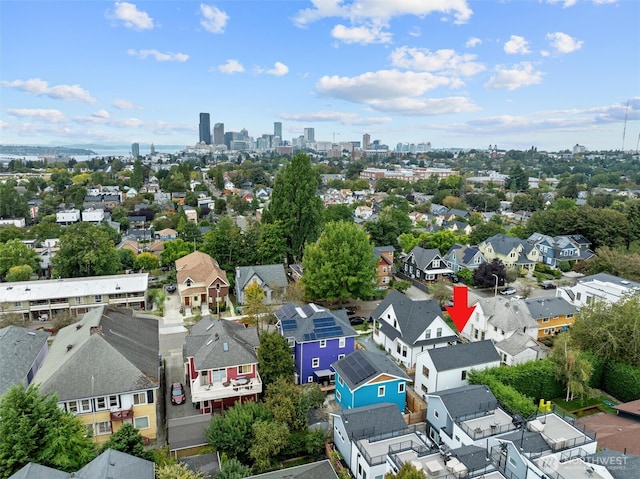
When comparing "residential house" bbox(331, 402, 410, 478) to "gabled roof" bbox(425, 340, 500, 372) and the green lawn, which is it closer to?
"gabled roof" bbox(425, 340, 500, 372)

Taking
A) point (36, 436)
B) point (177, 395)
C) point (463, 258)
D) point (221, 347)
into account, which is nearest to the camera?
point (36, 436)

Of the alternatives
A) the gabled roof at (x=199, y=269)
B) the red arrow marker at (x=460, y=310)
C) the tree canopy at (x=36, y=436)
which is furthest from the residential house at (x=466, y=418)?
the gabled roof at (x=199, y=269)

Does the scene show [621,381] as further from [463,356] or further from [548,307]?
[463,356]

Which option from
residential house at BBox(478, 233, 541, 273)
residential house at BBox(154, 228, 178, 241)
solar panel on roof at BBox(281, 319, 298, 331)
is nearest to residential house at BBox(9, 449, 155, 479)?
solar panel on roof at BBox(281, 319, 298, 331)

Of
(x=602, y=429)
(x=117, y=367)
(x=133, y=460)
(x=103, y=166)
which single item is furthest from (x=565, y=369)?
(x=103, y=166)

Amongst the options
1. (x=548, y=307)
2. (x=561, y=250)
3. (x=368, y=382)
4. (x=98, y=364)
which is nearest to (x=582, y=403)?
(x=548, y=307)

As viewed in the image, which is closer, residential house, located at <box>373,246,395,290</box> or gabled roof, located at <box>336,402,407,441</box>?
gabled roof, located at <box>336,402,407,441</box>
